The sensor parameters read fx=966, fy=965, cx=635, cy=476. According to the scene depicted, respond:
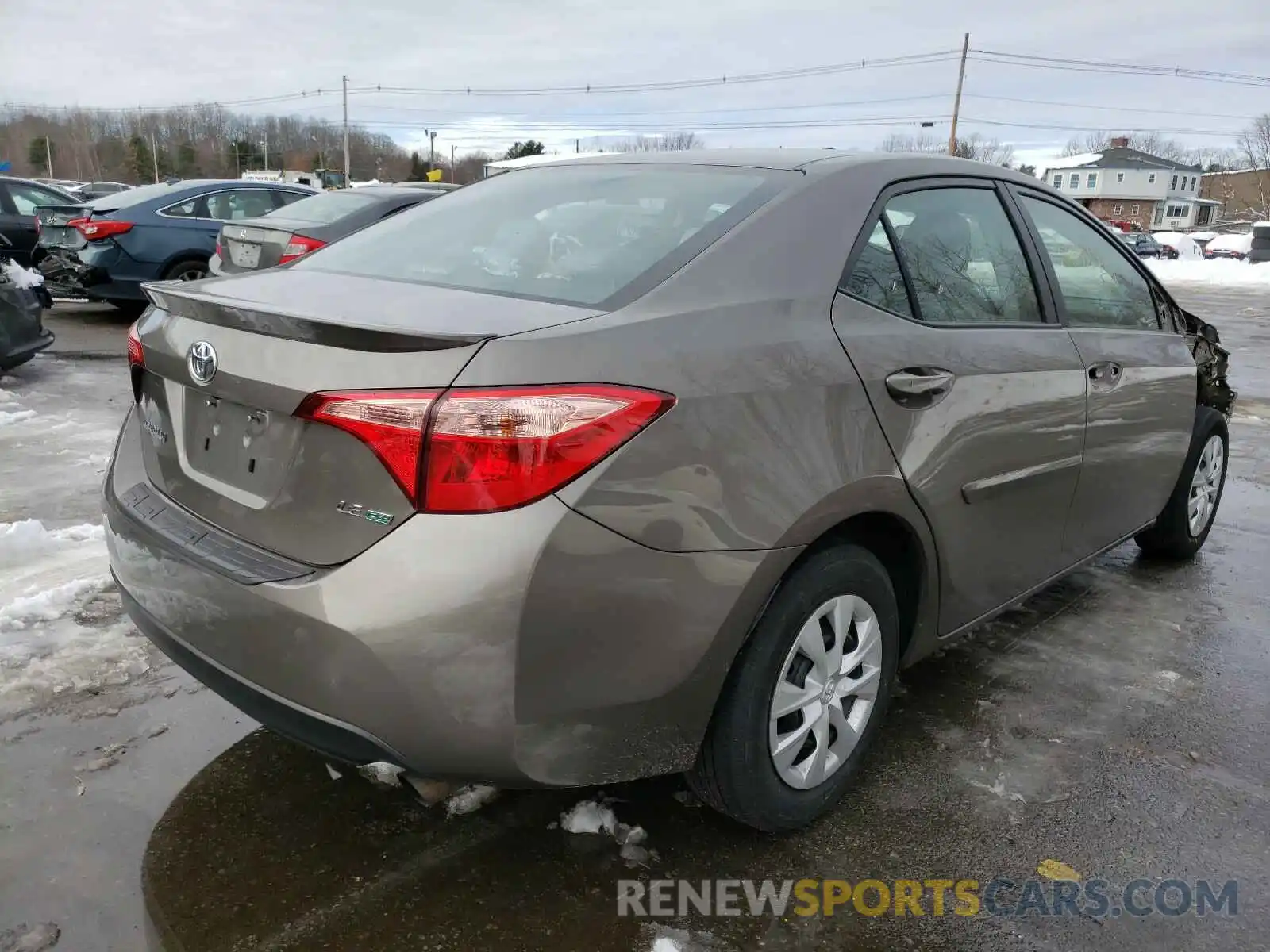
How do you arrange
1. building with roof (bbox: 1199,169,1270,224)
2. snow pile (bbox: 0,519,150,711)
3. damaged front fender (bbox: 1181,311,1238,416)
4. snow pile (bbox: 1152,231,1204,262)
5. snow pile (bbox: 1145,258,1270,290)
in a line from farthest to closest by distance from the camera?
building with roof (bbox: 1199,169,1270,224) < snow pile (bbox: 1152,231,1204,262) < snow pile (bbox: 1145,258,1270,290) < damaged front fender (bbox: 1181,311,1238,416) < snow pile (bbox: 0,519,150,711)

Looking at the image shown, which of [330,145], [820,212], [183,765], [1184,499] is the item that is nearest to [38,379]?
[183,765]

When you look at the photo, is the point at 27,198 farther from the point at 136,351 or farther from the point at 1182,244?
the point at 1182,244

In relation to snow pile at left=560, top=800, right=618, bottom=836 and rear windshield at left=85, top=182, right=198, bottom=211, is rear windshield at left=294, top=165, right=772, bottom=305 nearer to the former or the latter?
snow pile at left=560, top=800, right=618, bottom=836

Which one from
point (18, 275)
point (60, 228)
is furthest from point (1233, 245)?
point (18, 275)

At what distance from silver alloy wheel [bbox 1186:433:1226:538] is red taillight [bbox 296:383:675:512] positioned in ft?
12.0

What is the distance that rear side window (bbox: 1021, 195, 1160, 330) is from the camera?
3.32 meters

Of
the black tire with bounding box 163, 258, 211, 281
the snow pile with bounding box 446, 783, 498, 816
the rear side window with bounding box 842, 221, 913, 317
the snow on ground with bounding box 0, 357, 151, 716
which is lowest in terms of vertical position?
Answer: the snow pile with bounding box 446, 783, 498, 816

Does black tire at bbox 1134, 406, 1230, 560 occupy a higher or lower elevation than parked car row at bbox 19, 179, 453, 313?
lower

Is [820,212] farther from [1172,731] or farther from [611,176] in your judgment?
[1172,731]

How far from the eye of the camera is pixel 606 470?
1.81 m

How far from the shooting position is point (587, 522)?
5.89ft

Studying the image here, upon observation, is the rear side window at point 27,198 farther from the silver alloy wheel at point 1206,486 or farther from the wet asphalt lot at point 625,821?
the silver alloy wheel at point 1206,486

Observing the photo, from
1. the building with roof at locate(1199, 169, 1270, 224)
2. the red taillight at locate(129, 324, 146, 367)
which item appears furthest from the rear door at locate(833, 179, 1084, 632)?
the building with roof at locate(1199, 169, 1270, 224)

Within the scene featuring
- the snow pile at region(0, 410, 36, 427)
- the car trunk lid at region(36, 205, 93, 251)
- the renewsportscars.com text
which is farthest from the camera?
the car trunk lid at region(36, 205, 93, 251)
